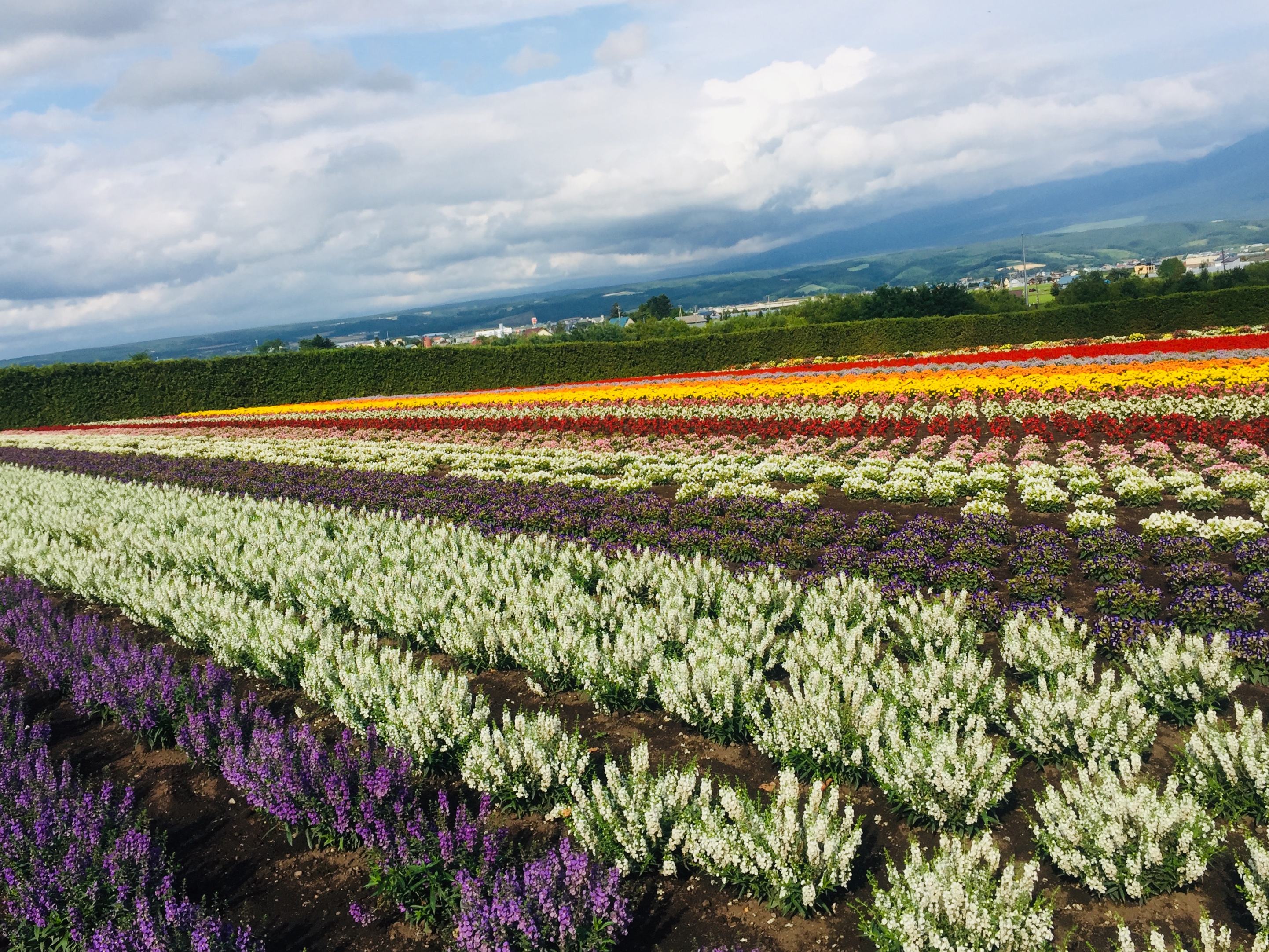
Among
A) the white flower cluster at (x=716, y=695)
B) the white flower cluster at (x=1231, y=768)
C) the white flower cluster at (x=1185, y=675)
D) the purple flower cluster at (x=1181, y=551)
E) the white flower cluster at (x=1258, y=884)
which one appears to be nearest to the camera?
the white flower cluster at (x=1258, y=884)

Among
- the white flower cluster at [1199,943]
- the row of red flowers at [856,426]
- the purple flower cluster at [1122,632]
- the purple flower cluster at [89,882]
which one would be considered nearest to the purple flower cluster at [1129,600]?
the purple flower cluster at [1122,632]

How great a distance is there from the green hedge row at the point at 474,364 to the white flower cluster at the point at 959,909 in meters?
36.5

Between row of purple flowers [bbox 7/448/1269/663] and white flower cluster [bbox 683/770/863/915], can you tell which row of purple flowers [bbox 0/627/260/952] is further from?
row of purple flowers [bbox 7/448/1269/663]

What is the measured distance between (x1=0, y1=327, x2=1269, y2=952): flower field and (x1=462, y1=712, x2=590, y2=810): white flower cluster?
3 cm

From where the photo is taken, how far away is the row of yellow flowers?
59.9ft

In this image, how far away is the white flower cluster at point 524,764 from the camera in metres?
4.80

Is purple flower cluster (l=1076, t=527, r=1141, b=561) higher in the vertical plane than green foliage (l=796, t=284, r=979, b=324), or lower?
lower

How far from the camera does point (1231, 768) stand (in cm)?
431

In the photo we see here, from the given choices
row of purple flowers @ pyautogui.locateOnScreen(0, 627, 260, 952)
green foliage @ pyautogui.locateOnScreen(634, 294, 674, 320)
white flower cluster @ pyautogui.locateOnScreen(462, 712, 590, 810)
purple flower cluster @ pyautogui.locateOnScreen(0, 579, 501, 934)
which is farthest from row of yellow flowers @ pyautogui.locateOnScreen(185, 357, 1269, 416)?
green foliage @ pyautogui.locateOnScreen(634, 294, 674, 320)

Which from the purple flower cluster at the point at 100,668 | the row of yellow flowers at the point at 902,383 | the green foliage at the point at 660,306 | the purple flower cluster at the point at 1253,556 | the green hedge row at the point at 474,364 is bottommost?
the purple flower cluster at the point at 1253,556

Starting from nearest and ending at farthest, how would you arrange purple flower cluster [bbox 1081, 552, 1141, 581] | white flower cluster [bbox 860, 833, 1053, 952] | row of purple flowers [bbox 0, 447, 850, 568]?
white flower cluster [bbox 860, 833, 1053, 952], purple flower cluster [bbox 1081, 552, 1141, 581], row of purple flowers [bbox 0, 447, 850, 568]

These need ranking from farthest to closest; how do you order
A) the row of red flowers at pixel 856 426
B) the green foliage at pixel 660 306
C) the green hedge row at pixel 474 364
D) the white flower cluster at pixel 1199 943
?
the green foliage at pixel 660 306
the green hedge row at pixel 474 364
the row of red flowers at pixel 856 426
the white flower cluster at pixel 1199 943

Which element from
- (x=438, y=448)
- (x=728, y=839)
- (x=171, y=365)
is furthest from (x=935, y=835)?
(x=171, y=365)

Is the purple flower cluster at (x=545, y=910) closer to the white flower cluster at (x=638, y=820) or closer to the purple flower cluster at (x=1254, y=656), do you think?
the white flower cluster at (x=638, y=820)
